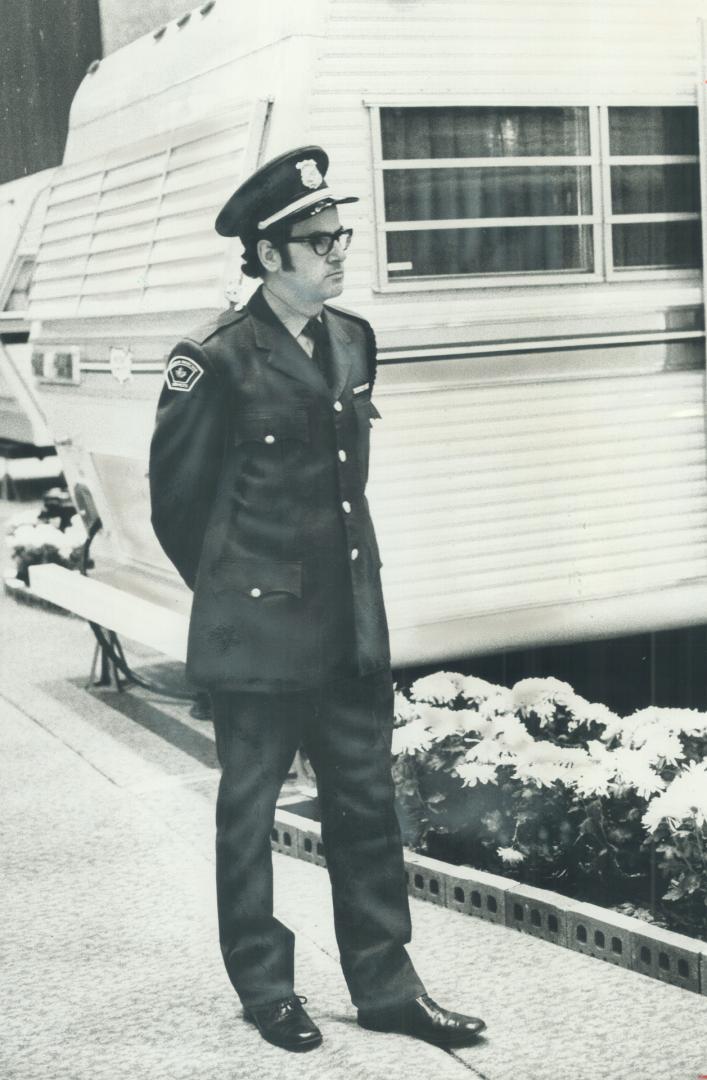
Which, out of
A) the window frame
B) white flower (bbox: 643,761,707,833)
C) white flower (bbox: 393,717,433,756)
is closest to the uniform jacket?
A: white flower (bbox: 643,761,707,833)

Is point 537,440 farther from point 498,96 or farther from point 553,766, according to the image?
point 553,766

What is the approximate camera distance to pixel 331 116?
5309 mm

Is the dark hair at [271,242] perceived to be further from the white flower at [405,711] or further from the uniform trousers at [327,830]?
the white flower at [405,711]

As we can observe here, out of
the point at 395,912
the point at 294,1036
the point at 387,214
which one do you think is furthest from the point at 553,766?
the point at 387,214

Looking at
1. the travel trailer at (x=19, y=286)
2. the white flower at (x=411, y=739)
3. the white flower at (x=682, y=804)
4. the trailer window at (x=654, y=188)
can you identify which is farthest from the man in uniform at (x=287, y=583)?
the travel trailer at (x=19, y=286)

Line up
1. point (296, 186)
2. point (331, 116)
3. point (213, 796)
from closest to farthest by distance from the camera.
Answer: point (296, 186), point (331, 116), point (213, 796)

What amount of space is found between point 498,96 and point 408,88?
35 cm

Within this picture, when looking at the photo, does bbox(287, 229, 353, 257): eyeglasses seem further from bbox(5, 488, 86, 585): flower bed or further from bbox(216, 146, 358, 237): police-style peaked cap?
bbox(5, 488, 86, 585): flower bed

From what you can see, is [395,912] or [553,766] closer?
[395,912]

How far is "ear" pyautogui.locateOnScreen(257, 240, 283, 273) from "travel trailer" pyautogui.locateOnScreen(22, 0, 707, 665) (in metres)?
1.78

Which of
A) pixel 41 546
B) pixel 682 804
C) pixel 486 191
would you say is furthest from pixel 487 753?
pixel 41 546

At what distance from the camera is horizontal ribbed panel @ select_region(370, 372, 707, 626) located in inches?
221

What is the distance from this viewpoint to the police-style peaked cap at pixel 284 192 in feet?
11.4

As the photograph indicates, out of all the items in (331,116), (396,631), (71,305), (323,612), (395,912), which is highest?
(331,116)
